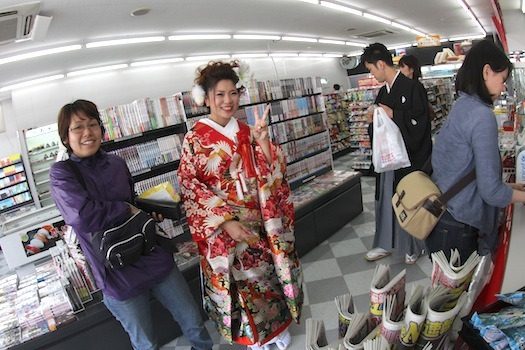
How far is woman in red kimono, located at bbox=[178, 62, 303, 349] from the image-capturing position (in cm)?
189

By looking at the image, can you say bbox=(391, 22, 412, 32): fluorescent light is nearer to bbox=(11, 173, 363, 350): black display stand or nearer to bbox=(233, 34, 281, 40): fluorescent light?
bbox=(233, 34, 281, 40): fluorescent light

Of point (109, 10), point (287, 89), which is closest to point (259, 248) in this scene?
point (287, 89)

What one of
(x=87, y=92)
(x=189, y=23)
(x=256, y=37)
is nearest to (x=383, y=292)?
(x=189, y=23)

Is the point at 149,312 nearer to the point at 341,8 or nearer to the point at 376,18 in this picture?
the point at 341,8

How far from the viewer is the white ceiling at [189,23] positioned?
5156mm

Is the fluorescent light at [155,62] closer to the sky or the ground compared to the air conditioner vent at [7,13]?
closer to the sky

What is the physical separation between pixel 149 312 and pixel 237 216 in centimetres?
71

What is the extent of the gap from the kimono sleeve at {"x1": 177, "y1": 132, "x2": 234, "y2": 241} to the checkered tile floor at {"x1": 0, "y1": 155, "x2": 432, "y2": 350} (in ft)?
3.31

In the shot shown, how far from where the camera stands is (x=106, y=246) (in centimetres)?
154

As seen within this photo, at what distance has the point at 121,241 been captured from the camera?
1.57 m

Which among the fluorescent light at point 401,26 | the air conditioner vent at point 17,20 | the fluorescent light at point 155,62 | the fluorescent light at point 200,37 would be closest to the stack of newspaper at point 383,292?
the air conditioner vent at point 17,20

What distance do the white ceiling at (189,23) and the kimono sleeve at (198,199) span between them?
354 centimetres

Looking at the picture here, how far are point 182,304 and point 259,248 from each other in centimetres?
55

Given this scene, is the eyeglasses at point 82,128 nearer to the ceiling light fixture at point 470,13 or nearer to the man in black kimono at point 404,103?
the man in black kimono at point 404,103
